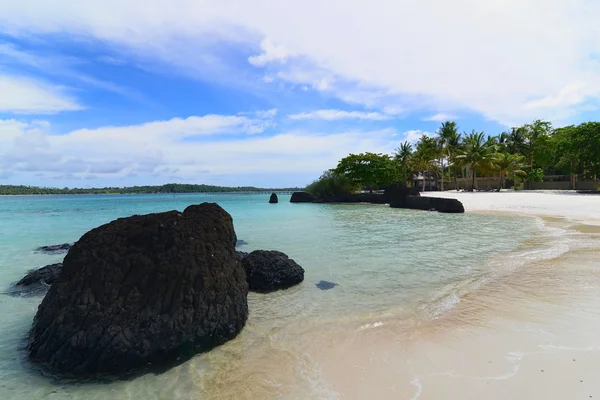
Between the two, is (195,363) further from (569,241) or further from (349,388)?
(569,241)

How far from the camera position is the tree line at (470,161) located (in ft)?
215

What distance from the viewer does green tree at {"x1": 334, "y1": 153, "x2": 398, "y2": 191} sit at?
6750cm

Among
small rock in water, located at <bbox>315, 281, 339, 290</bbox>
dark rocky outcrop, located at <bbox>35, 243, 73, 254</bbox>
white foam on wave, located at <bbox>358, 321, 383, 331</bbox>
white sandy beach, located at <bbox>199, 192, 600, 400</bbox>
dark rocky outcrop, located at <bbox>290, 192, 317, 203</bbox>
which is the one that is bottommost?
dark rocky outcrop, located at <bbox>35, 243, 73, 254</bbox>

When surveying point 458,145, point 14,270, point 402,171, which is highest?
point 458,145

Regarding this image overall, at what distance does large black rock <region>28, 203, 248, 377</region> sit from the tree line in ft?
207

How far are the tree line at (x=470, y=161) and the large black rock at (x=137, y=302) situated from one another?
63194 millimetres

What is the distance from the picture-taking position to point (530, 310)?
6.91 meters

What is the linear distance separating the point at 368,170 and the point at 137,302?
64426mm

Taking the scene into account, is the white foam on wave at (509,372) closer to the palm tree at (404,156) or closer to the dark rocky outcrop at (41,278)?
the dark rocky outcrop at (41,278)

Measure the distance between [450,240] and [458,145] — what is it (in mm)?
64912

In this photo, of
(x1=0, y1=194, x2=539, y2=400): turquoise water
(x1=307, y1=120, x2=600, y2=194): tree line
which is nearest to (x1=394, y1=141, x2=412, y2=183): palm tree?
(x1=307, y1=120, x2=600, y2=194): tree line

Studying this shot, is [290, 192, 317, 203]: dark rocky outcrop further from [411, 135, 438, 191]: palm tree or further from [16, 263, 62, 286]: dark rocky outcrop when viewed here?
[16, 263, 62, 286]: dark rocky outcrop

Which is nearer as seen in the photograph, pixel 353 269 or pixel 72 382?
pixel 72 382

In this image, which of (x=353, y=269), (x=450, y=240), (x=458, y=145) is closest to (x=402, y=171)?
(x=458, y=145)
